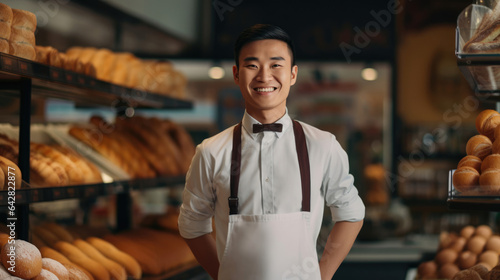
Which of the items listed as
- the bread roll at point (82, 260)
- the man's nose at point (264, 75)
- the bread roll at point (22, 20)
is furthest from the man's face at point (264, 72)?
the bread roll at point (82, 260)

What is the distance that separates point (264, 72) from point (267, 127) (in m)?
0.17

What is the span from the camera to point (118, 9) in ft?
13.3

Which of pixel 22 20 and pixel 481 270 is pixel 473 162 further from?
pixel 22 20

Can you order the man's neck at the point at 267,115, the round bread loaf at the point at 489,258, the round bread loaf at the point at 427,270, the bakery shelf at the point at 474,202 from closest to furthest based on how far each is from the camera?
the bakery shelf at the point at 474,202, the man's neck at the point at 267,115, the round bread loaf at the point at 489,258, the round bread loaf at the point at 427,270

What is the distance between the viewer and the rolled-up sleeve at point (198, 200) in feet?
5.96

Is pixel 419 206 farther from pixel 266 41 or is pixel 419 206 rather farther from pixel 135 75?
pixel 266 41

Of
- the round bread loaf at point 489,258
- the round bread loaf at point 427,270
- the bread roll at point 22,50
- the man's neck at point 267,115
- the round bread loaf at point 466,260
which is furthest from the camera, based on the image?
the round bread loaf at point 427,270

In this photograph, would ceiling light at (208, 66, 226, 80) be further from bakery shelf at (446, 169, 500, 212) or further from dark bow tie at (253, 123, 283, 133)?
bakery shelf at (446, 169, 500, 212)

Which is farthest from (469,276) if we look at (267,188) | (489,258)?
(267,188)

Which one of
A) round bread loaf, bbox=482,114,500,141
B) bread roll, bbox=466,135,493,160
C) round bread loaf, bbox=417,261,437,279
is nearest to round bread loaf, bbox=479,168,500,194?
bread roll, bbox=466,135,493,160

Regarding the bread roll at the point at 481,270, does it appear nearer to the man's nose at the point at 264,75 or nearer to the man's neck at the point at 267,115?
the man's neck at the point at 267,115

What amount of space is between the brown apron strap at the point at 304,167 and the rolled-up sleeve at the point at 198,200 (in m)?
0.28

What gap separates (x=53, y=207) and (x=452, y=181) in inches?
108

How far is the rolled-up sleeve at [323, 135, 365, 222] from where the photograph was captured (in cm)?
183
